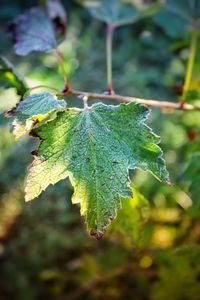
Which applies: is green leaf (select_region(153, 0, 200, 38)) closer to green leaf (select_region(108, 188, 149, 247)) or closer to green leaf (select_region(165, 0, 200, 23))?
green leaf (select_region(165, 0, 200, 23))

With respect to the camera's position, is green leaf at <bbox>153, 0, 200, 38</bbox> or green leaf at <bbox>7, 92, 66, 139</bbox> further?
green leaf at <bbox>153, 0, 200, 38</bbox>

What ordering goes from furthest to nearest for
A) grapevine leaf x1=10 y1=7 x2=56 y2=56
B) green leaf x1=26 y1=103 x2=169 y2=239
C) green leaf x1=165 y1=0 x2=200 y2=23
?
green leaf x1=165 y1=0 x2=200 y2=23 → grapevine leaf x1=10 y1=7 x2=56 y2=56 → green leaf x1=26 y1=103 x2=169 y2=239

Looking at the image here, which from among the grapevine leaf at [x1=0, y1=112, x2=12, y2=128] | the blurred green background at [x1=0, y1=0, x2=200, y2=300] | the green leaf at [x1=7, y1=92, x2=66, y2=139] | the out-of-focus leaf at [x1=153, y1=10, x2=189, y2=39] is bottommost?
the blurred green background at [x1=0, y1=0, x2=200, y2=300]

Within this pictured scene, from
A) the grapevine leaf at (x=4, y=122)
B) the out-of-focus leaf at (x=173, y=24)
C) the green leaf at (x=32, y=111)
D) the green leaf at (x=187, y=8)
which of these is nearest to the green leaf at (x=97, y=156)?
the green leaf at (x=32, y=111)

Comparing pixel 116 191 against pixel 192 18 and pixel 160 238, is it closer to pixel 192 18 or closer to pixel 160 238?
pixel 192 18

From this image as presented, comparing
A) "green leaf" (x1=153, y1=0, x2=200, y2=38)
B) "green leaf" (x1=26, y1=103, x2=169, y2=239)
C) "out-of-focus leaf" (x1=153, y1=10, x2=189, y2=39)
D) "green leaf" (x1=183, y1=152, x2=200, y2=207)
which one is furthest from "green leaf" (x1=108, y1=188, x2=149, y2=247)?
"out-of-focus leaf" (x1=153, y1=10, x2=189, y2=39)

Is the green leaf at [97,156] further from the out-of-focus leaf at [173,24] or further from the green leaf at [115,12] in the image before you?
the out-of-focus leaf at [173,24]
